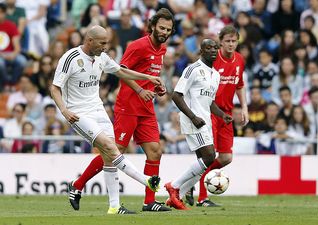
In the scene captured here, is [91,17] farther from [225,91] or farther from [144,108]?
[144,108]

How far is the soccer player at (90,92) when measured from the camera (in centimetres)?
1497

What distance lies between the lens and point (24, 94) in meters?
25.5

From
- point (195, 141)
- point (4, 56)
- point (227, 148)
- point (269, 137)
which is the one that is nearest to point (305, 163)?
point (269, 137)

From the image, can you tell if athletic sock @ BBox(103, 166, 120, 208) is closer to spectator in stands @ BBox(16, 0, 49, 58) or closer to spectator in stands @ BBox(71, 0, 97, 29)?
spectator in stands @ BBox(16, 0, 49, 58)

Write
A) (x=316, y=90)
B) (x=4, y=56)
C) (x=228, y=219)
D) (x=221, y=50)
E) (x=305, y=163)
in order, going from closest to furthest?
(x=228, y=219)
(x=221, y=50)
(x=305, y=163)
(x=316, y=90)
(x=4, y=56)

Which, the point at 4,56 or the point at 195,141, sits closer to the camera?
the point at 195,141

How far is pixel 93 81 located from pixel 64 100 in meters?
0.47

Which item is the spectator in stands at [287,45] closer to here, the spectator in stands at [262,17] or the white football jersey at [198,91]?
the spectator in stands at [262,17]

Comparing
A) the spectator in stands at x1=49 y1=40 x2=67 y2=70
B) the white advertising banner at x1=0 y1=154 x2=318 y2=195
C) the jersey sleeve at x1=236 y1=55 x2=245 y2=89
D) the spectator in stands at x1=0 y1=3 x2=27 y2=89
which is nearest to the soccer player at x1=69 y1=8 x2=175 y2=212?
the jersey sleeve at x1=236 y1=55 x2=245 y2=89

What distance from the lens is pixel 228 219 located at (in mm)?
Result: 14523

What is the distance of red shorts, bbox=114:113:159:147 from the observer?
16.3 metres

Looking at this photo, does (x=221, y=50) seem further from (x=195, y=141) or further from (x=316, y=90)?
(x=316, y=90)

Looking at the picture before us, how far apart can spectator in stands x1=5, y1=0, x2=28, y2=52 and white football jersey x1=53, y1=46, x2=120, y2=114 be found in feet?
39.0

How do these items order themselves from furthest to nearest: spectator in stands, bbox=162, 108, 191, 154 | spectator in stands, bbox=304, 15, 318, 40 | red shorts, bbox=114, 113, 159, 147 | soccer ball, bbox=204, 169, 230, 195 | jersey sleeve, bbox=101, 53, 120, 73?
spectator in stands, bbox=304, 15, 318, 40 → spectator in stands, bbox=162, 108, 191, 154 → soccer ball, bbox=204, 169, 230, 195 → red shorts, bbox=114, 113, 159, 147 → jersey sleeve, bbox=101, 53, 120, 73
